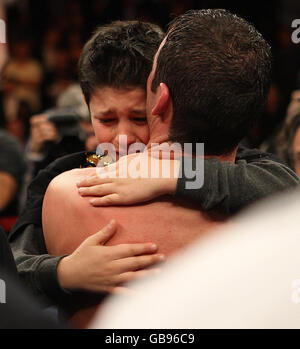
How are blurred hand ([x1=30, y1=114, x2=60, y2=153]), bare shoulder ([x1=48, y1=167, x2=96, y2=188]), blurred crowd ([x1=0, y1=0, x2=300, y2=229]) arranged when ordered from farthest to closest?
blurred crowd ([x1=0, y1=0, x2=300, y2=229]), blurred hand ([x1=30, y1=114, x2=60, y2=153]), bare shoulder ([x1=48, y1=167, x2=96, y2=188])

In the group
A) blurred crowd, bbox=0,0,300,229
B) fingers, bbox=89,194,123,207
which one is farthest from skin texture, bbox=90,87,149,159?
blurred crowd, bbox=0,0,300,229

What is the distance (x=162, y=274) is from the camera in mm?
1114

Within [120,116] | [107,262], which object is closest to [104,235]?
[107,262]

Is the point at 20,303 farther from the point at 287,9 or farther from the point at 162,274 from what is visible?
the point at 287,9

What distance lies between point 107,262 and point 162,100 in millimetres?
328

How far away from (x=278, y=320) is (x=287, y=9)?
470 centimetres

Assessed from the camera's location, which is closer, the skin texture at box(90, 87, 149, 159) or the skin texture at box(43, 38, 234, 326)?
the skin texture at box(43, 38, 234, 326)

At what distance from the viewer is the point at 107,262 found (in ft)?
3.70

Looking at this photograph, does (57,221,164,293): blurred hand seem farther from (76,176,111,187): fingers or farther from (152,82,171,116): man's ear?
(152,82,171,116): man's ear

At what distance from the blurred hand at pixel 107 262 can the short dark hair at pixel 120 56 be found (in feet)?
1.92

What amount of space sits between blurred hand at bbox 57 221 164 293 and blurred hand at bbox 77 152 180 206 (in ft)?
0.18

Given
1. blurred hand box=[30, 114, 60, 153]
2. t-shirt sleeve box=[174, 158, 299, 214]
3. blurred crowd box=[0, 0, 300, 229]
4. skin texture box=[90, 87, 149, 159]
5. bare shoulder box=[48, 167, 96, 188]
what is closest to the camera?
t-shirt sleeve box=[174, 158, 299, 214]

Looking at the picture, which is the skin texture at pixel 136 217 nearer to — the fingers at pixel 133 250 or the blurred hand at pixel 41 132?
the fingers at pixel 133 250

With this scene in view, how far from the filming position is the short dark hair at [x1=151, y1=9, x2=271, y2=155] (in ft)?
3.64
